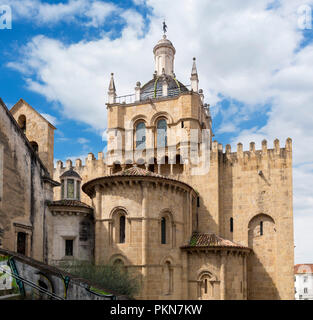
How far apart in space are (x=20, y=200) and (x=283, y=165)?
1973 centimetres

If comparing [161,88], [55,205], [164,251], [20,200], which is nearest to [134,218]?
[164,251]

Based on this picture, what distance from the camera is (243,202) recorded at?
31.3 m

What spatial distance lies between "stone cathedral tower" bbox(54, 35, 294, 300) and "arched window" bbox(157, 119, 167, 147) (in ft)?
0.30

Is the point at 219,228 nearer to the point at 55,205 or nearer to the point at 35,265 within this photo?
the point at 55,205

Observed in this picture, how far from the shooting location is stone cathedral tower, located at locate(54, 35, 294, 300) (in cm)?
2469

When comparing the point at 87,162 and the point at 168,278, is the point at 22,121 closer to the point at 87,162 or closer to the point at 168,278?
the point at 87,162

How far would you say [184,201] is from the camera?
2745cm

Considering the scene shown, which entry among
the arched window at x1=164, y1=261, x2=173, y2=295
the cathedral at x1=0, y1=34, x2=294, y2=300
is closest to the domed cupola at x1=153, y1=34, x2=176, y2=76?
the cathedral at x1=0, y1=34, x2=294, y2=300

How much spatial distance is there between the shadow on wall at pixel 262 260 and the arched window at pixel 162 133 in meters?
10.1

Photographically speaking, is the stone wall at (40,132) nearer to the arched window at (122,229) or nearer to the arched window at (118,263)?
the arched window at (122,229)

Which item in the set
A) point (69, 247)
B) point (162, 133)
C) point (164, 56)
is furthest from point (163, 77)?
point (69, 247)

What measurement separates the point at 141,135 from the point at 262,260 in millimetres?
14524

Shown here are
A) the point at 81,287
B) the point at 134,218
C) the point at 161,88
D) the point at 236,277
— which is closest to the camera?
the point at 81,287

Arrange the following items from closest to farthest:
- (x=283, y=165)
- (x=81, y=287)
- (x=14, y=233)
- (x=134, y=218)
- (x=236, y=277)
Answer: (x=81, y=287)
(x=14, y=233)
(x=134, y=218)
(x=236, y=277)
(x=283, y=165)
